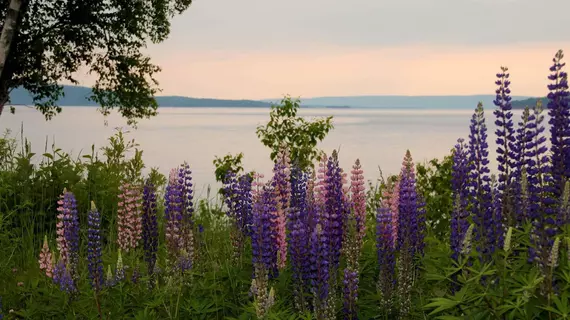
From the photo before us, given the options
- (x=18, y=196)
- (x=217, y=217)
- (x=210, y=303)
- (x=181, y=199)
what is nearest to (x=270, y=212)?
(x=210, y=303)

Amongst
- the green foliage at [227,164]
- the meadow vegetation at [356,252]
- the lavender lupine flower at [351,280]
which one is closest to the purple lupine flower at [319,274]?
the meadow vegetation at [356,252]

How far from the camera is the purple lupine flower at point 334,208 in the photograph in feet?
18.6

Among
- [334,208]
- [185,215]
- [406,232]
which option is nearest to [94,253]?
[185,215]

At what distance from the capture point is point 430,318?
19.5ft

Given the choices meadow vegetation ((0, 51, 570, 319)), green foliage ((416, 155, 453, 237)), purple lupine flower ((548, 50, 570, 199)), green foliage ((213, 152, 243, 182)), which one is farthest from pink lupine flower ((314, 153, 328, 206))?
green foliage ((213, 152, 243, 182))

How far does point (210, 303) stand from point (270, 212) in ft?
3.47

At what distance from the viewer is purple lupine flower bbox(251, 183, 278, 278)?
5660 millimetres

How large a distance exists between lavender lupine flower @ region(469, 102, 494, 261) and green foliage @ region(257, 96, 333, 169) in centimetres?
953

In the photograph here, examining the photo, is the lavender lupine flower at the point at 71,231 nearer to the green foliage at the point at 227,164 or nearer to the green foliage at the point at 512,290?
the green foliage at the point at 512,290

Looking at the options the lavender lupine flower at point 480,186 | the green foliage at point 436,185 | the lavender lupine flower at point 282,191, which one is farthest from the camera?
the green foliage at point 436,185

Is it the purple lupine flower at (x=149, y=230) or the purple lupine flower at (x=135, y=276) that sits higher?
the purple lupine flower at (x=149, y=230)

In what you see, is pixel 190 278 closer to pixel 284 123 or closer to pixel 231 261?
pixel 231 261

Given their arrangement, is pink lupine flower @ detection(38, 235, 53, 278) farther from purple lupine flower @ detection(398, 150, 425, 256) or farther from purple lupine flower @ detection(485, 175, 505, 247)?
purple lupine flower @ detection(485, 175, 505, 247)

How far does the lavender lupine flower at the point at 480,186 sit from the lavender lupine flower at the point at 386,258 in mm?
967
